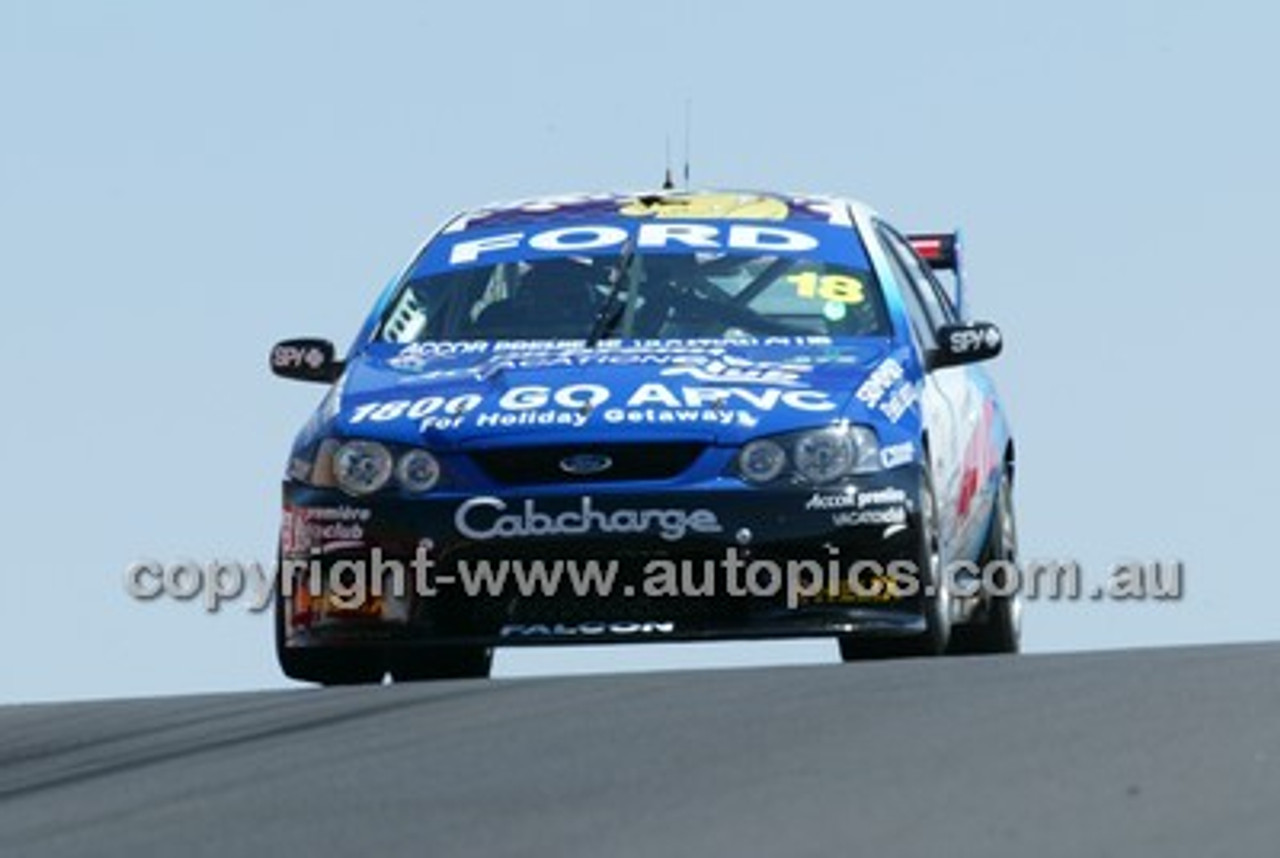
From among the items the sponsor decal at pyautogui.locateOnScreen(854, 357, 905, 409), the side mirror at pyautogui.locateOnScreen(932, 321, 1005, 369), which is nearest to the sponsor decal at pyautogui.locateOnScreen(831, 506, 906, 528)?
the sponsor decal at pyautogui.locateOnScreen(854, 357, 905, 409)

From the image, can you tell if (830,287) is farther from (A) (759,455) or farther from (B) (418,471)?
(B) (418,471)

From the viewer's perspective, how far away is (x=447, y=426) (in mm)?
11773

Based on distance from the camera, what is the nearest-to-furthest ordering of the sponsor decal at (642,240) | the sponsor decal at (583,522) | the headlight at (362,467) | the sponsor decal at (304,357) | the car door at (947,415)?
the sponsor decal at (583,522)
the headlight at (362,467)
the car door at (947,415)
the sponsor decal at (304,357)
the sponsor decal at (642,240)

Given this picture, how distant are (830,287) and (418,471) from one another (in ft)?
5.61

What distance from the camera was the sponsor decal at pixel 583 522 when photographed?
38.2ft

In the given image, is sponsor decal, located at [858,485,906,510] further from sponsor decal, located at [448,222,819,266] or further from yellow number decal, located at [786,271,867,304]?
sponsor decal, located at [448,222,819,266]

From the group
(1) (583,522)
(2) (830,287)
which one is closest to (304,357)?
(1) (583,522)

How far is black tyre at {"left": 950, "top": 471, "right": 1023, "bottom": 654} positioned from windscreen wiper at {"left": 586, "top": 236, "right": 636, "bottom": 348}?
158 cm

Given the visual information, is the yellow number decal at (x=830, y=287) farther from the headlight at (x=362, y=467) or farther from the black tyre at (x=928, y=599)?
the headlight at (x=362, y=467)

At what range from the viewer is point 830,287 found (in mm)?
12859

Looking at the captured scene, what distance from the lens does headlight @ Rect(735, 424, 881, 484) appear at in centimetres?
1169

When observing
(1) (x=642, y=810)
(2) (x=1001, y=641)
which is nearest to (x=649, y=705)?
(1) (x=642, y=810)

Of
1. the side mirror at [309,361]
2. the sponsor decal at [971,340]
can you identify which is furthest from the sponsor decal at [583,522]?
the sponsor decal at [971,340]

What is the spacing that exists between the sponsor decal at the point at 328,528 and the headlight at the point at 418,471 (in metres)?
0.13
